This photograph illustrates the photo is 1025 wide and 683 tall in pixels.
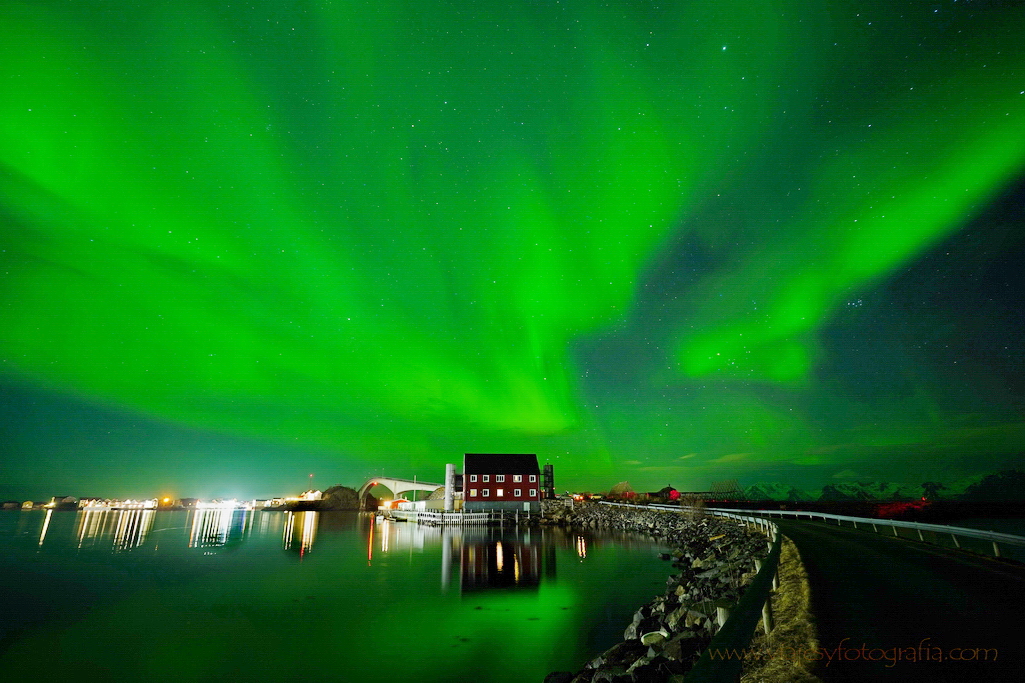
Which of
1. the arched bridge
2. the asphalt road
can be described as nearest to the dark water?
the asphalt road

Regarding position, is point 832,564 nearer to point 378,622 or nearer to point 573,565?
point 378,622

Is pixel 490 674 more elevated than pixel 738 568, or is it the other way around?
pixel 738 568

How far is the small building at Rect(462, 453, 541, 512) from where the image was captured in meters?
76.7

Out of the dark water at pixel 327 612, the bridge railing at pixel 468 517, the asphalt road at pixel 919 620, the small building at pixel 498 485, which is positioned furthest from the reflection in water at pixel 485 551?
the asphalt road at pixel 919 620

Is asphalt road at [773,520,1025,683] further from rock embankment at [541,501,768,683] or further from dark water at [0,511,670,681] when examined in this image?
dark water at [0,511,670,681]

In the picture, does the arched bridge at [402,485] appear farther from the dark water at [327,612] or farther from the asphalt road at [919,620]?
the asphalt road at [919,620]

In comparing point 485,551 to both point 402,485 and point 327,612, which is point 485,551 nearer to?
point 327,612

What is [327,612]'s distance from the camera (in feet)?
81.1

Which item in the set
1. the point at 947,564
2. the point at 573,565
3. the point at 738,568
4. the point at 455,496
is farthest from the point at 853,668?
the point at 455,496

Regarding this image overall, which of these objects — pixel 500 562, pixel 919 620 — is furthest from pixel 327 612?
pixel 919 620

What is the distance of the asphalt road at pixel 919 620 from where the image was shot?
5.88 meters

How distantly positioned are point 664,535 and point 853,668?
51.4 m

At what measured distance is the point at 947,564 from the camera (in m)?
14.5

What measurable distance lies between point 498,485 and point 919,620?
72647mm
